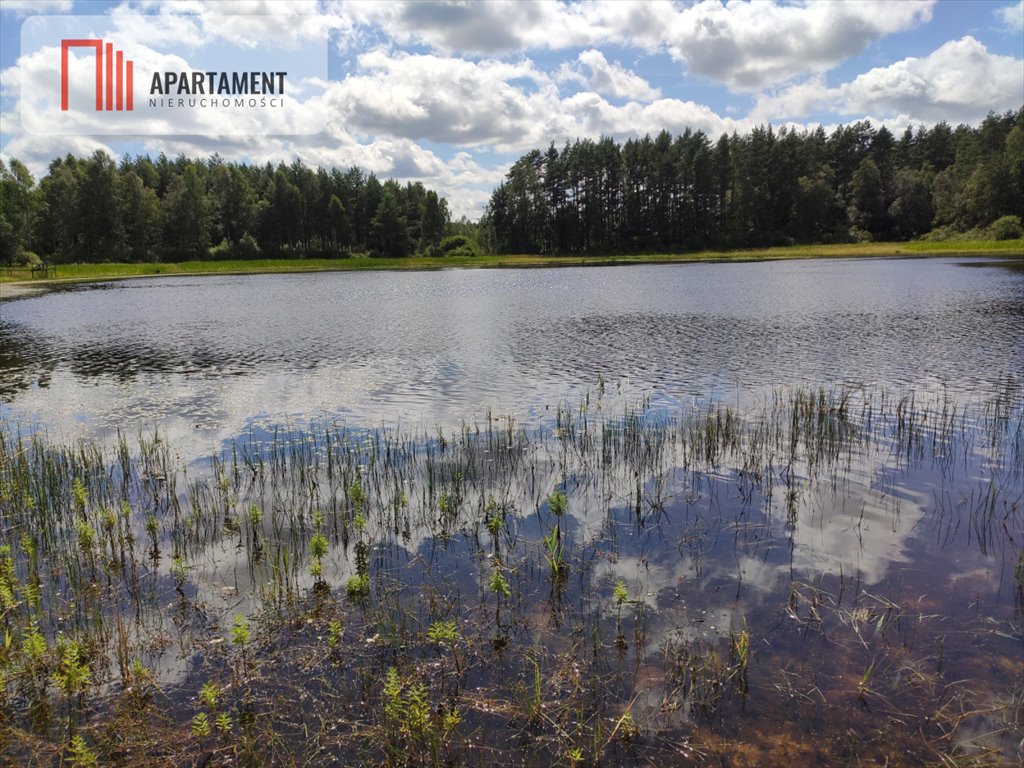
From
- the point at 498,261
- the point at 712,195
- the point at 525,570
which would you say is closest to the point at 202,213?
the point at 498,261

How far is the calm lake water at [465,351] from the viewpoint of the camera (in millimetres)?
20125

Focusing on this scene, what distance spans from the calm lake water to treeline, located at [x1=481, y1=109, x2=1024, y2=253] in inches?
3397

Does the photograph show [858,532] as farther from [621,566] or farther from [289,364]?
[289,364]

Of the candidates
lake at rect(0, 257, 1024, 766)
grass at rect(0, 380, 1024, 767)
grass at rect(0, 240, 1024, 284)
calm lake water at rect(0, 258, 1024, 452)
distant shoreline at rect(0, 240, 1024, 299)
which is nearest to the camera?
grass at rect(0, 380, 1024, 767)

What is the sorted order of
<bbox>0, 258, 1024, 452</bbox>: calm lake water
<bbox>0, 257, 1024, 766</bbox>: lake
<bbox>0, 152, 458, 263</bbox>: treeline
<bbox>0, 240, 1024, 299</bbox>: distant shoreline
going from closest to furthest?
<bbox>0, 257, 1024, 766</bbox>: lake
<bbox>0, 258, 1024, 452</bbox>: calm lake water
<bbox>0, 240, 1024, 299</bbox>: distant shoreline
<bbox>0, 152, 458, 263</bbox>: treeline

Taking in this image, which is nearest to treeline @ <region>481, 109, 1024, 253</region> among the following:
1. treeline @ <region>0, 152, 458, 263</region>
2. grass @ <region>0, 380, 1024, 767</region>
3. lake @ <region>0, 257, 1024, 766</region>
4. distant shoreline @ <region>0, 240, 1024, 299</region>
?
distant shoreline @ <region>0, 240, 1024, 299</region>

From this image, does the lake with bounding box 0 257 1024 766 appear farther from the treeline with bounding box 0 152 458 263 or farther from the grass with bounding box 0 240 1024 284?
the treeline with bounding box 0 152 458 263

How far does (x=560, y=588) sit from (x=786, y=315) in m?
34.6

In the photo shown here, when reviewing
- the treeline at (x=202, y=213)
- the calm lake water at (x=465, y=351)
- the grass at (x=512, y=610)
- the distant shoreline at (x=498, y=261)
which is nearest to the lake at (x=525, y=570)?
the grass at (x=512, y=610)

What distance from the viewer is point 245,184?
140m

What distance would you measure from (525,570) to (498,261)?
119m

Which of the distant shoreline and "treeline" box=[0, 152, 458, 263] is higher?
"treeline" box=[0, 152, 458, 263]

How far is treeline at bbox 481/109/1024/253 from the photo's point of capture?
134 m

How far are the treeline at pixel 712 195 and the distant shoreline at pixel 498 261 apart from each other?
11118 mm
